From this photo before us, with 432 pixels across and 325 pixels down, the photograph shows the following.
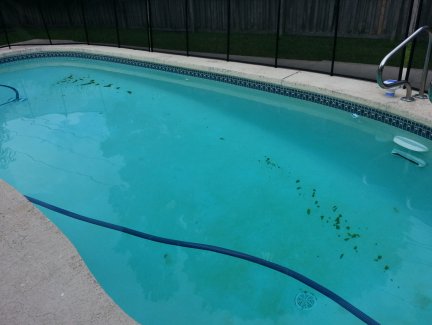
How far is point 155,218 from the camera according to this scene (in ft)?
11.1

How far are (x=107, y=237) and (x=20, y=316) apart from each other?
1335 mm

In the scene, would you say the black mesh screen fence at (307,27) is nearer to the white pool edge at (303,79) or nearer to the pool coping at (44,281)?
the white pool edge at (303,79)

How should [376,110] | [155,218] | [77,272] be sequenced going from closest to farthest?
1. [77,272]
2. [155,218]
3. [376,110]

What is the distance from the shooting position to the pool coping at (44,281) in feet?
5.96

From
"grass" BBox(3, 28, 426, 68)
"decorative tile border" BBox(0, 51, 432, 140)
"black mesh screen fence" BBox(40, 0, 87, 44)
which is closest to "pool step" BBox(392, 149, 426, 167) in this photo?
"decorative tile border" BBox(0, 51, 432, 140)

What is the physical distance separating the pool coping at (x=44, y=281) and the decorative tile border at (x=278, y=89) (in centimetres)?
379

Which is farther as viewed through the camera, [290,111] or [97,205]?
[290,111]

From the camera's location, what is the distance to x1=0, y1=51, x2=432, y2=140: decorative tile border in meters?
4.39

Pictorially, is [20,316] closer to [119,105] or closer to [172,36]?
[119,105]

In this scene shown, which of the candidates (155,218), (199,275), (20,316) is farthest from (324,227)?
(20,316)

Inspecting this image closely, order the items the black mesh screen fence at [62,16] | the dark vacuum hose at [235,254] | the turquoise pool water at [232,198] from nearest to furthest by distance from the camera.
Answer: the dark vacuum hose at [235,254]
the turquoise pool water at [232,198]
the black mesh screen fence at [62,16]

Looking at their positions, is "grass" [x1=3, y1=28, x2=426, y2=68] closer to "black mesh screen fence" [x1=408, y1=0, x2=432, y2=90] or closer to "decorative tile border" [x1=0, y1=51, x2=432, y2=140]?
"black mesh screen fence" [x1=408, y1=0, x2=432, y2=90]

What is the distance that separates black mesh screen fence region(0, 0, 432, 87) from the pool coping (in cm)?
485

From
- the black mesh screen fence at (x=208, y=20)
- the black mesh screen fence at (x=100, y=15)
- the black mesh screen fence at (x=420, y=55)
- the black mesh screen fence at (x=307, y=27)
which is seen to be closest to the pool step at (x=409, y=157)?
the black mesh screen fence at (x=420, y=55)
